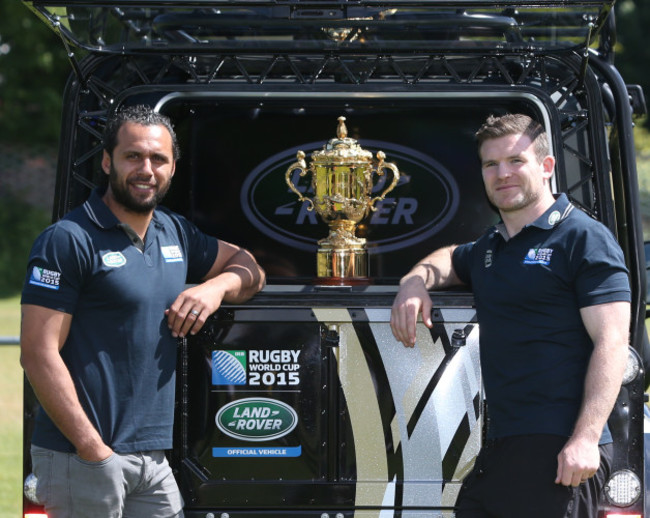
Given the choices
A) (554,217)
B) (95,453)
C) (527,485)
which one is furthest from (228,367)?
(554,217)

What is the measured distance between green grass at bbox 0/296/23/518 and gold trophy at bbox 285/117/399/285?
2657mm

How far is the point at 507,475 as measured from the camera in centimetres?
312

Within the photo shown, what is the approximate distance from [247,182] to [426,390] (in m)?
1.98

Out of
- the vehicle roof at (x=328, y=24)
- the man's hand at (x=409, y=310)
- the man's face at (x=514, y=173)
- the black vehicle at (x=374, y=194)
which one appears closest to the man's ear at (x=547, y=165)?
the man's face at (x=514, y=173)

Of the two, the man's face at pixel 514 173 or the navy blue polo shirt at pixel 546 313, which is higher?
the man's face at pixel 514 173

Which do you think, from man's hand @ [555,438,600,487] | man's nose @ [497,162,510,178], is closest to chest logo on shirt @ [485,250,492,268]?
man's nose @ [497,162,510,178]

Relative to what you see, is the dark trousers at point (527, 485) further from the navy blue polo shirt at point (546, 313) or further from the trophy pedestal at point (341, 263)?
the trophy pedestal at point (341, 263)

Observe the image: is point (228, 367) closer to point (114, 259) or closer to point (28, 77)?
point (114, 259)

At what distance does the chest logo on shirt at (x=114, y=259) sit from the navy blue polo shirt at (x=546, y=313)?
1.22 meters

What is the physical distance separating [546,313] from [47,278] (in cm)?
160

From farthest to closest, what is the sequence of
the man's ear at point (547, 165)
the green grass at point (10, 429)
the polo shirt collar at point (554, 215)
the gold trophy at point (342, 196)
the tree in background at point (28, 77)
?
1. the tree in background at point (28, 77)
2. the green grass at point (10, 429)
3. the gold trophy at point (342, 196)
4. the man's ear at point (547, 165)
5. the polo shirt collar at point (554, 215)

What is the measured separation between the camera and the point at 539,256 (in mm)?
3117

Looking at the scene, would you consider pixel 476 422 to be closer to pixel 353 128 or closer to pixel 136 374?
pixel 136 374

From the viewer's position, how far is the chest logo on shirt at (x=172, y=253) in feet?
11.5
